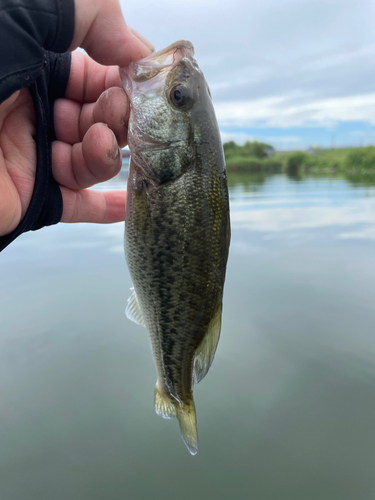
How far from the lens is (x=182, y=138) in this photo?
5.20 ft

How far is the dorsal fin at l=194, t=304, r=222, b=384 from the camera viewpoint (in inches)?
64.0

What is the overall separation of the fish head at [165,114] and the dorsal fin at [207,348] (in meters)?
0.72

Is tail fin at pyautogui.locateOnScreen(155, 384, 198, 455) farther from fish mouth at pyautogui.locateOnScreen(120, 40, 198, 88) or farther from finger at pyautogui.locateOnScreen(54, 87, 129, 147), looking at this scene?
fish mouth at pyautogui.locateOnScreen(120, 40, 198, 88)

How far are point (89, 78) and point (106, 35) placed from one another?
0.51 metres

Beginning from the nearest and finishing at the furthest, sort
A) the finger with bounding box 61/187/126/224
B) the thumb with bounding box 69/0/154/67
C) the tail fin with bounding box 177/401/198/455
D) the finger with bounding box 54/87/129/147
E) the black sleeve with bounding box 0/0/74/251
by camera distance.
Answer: the black sleeve with bounding box 0/0/74/251 → the thumb with bounding box 69/0/154/67 → the tail fin with bounding box 177/401/198/455 → the finger with bounding box 54/87/129/147 → the finger with bounding box 61/187/126/224

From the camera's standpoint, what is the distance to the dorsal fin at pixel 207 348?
1626mm

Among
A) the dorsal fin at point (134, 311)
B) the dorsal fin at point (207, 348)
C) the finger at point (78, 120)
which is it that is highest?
the finger at point (78, 120)

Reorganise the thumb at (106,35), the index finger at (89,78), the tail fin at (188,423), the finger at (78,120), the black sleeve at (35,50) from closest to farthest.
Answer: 1. the black sleeve at (35,50)
2. the thumb at (106,35)
3. the tail fin at (188,423)
4. the finger at (78,120)
5. the index finger at (89,78)

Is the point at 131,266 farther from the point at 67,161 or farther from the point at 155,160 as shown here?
the point at 67,161

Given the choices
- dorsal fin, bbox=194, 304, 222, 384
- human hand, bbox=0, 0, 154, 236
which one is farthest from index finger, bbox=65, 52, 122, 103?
dorsal fin, bbox=194, 304, 222, 384

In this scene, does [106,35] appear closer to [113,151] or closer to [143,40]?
[143,40]

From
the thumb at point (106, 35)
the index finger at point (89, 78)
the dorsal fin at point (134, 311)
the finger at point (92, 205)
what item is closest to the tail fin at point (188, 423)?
the dorsal fin at point (134, 311)

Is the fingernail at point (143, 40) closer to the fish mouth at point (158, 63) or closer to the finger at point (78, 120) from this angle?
the fish mouth at point (158, 63)

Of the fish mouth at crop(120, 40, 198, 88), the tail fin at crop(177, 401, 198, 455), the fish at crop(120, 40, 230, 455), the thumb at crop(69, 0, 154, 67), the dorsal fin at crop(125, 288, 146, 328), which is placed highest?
the thumb at crop(69, 0, 154, 67)
